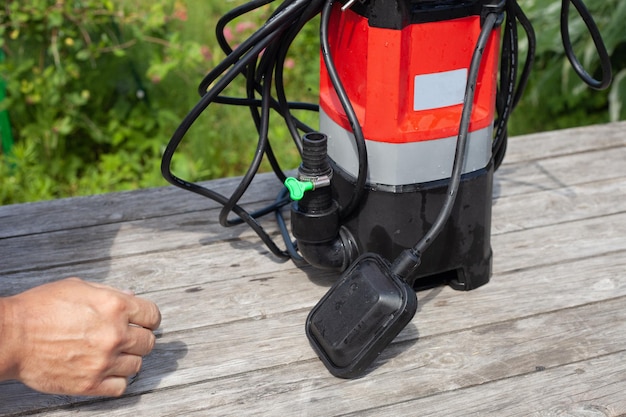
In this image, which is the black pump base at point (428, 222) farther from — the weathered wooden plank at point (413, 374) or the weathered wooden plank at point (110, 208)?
the weathered wooden plank at point (110, 208)

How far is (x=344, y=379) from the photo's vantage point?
126cm

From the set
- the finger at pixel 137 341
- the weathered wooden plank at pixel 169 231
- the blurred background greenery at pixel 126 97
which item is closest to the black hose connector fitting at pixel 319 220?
the weathered wooden plank at pixel 169 231

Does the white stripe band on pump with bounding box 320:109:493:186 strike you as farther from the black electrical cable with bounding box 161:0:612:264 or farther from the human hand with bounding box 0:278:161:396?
the human hand with bounding box 0:278:161:396

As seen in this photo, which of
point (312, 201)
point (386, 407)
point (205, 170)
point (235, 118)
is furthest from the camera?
point (235, 118)

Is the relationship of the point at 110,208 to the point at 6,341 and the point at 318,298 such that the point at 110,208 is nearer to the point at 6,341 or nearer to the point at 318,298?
the point at 318,298

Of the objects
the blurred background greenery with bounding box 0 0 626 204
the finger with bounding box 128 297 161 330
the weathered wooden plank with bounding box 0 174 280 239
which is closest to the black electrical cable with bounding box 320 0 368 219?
the finger with bounding box 128 297 161 330

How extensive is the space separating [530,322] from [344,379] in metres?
0.37

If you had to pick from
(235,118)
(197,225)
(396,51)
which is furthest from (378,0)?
(235,118)

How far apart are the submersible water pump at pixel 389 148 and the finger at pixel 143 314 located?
27 centimetres

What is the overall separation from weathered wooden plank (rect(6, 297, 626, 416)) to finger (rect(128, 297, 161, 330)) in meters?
0.13

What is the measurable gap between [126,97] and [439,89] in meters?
1.90

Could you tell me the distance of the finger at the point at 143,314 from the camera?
1.15 meters

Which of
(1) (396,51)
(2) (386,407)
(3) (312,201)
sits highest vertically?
(1) (396,51)

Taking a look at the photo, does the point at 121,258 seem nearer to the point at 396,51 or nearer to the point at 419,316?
the point at 419,316
